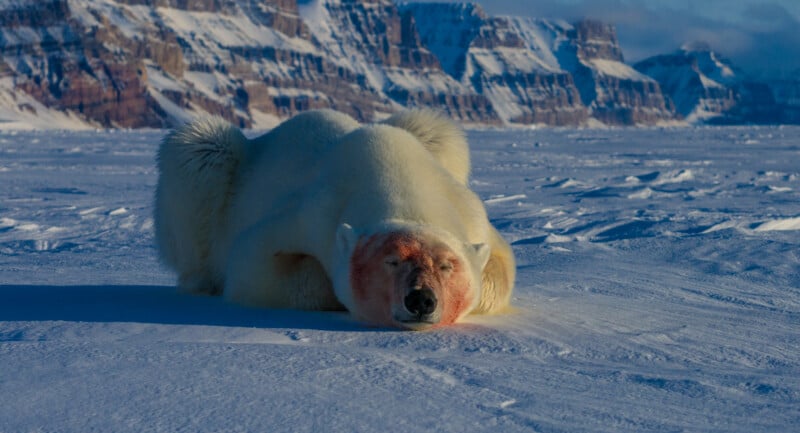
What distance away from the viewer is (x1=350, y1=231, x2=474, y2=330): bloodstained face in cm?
348

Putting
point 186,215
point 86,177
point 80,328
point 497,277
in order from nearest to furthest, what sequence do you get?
point 80,328
point 497,277
point 186,215
point 86,177

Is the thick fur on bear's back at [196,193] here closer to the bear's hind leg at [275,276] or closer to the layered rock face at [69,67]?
the bear's hind leg at [275,276]

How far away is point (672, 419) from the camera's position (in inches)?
92.7

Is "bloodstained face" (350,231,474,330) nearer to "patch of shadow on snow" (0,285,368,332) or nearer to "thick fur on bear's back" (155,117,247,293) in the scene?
"patch of shadow on snow" (0,285,368,332)

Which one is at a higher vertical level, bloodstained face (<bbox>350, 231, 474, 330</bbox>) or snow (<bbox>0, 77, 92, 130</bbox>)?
bloodstained face (<bbox>350, 231, 474, 330</bbox>)

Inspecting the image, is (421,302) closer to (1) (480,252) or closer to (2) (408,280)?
(2) (408,280)

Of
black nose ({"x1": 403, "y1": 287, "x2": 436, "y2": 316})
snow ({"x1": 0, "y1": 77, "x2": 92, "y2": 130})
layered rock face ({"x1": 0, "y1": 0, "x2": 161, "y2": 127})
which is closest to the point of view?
black nose ({"x1": 403, "y1": 287, "x2": 436, "y2": 316})

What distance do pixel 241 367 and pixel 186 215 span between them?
2620 mm

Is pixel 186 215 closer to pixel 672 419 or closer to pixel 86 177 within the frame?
pixel 672 419

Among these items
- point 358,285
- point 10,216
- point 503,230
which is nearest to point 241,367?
point 358,285

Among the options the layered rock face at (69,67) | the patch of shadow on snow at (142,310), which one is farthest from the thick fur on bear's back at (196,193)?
the layered rock face at (69,67)

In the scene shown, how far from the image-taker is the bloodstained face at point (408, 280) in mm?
3477

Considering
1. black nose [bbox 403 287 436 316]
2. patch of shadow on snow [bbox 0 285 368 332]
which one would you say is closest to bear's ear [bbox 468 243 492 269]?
black nose [bbox 403 287 436 316]

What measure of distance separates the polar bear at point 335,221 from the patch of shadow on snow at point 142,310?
0.13m
